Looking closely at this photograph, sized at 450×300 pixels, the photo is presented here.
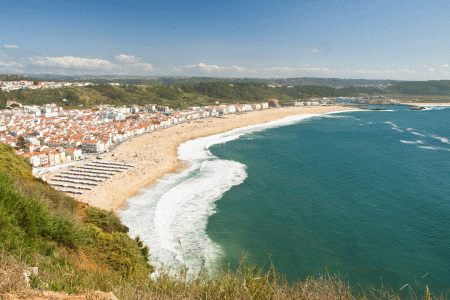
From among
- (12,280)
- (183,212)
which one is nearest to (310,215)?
(183,212)

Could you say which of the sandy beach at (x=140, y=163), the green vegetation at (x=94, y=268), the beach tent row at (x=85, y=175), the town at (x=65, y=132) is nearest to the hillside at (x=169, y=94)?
the town at (x=65, y=132)

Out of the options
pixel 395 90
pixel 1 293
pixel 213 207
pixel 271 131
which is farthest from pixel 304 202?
pixel 395 90

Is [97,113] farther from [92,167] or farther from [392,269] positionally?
[392,269]

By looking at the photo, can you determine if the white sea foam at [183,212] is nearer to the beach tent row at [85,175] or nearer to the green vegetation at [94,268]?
the green vegetation at [94,268]

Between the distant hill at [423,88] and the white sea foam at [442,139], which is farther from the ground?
the distant hill at [423,88]

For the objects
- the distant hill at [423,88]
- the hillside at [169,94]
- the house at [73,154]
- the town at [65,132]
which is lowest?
the house at [73,154]

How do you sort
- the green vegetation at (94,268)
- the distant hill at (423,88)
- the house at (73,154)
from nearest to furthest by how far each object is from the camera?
the green vegetation at (94,268) → the house at (73,154) → the distant hill at (423,88)

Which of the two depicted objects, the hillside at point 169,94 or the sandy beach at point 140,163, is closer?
the sandy beach at point 140,163
